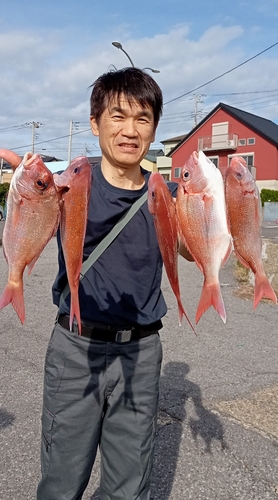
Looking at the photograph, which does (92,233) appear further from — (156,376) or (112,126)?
(156,376)

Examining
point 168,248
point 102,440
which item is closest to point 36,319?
point 102,440

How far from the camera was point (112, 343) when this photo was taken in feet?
7.27

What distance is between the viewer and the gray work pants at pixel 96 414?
2180 mm

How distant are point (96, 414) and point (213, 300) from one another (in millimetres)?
914

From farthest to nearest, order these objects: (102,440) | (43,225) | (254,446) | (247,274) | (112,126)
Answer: (247,274) → (254,446) → (102,440) → (112,126) → (43,225)

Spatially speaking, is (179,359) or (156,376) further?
(179,359)

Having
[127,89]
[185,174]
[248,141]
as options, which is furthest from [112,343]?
[248,141]

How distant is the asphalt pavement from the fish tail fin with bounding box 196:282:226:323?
184 centimetres

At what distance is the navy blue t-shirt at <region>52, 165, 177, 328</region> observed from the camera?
219 centimetres

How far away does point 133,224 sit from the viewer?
2.22 meters

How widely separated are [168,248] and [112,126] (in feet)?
2.41

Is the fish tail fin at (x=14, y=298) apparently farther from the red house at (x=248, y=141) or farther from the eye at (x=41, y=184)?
the red house at (x=248, y=141)

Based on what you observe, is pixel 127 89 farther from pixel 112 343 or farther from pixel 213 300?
pixel 112 343

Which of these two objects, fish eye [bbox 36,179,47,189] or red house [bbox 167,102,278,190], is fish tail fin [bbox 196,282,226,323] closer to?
fish eye [bbox 36,179,47,189]
